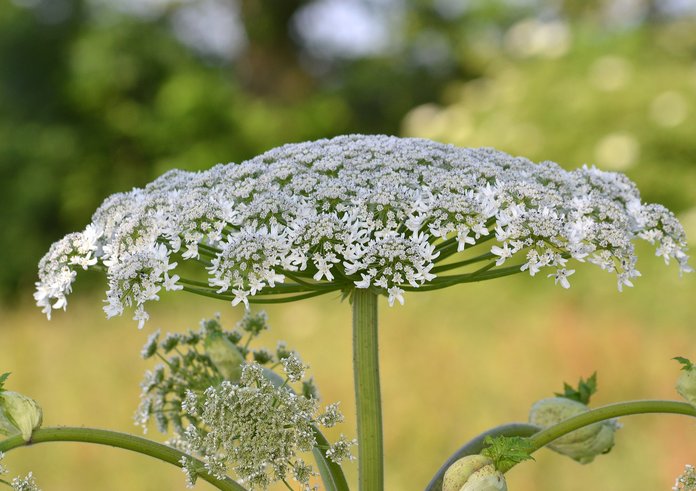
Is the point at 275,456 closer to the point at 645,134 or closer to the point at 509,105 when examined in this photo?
the point at 645,134

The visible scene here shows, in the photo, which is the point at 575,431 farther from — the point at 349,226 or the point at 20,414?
the point at 20,414

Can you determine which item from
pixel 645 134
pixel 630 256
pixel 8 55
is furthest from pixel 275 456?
pixel 8 55

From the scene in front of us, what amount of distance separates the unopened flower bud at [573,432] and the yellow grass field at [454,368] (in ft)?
11.1

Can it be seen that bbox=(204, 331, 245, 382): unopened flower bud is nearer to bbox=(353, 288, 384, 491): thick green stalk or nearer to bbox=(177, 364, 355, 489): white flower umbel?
bbox=(353, 288, 384, 491): thick green stalk

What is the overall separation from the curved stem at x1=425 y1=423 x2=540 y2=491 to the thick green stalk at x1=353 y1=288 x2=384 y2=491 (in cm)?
10

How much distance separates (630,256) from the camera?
1.50 metres

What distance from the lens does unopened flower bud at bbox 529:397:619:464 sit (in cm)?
179

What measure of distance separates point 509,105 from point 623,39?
285 cm

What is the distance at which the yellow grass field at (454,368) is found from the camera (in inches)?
223

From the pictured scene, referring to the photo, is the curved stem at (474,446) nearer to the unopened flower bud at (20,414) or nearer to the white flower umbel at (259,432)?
the white flower umbel at (259,432)

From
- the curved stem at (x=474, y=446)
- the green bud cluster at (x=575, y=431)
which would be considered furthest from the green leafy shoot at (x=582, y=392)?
the curved stem at (x=474, y=446)

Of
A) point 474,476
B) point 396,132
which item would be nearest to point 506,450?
point 474,476

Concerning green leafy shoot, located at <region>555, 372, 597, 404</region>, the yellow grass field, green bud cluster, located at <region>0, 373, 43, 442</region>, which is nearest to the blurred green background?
the yellow grass field

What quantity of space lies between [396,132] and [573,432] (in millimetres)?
16121
